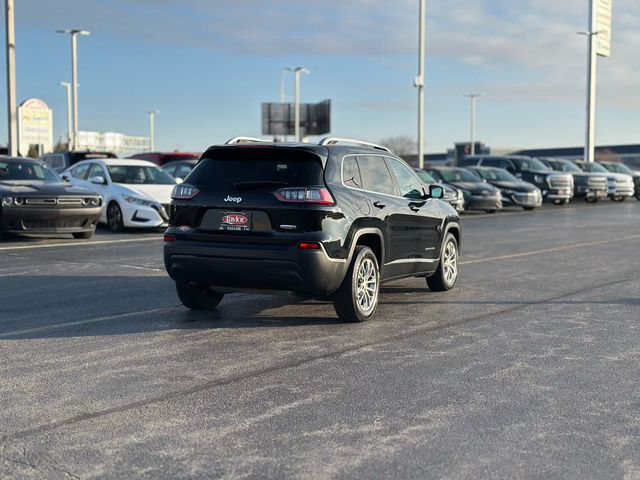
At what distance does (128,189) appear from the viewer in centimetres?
1852

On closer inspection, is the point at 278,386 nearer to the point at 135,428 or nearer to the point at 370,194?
the point at 135,428

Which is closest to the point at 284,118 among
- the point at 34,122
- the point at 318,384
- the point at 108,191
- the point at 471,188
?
the point at 34,122

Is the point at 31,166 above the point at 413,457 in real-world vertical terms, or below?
above

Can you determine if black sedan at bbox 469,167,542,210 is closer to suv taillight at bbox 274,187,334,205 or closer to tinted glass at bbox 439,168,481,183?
tinted glass at bbox 439,168,481,183

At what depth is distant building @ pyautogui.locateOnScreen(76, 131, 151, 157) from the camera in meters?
105

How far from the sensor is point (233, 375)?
585 cm

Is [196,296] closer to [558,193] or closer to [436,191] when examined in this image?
[436,191]

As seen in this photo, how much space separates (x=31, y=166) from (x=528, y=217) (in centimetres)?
1488

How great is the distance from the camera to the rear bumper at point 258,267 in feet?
24.0

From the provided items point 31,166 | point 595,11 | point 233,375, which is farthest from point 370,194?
point 595,11

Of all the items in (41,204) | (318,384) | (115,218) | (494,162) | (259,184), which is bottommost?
(318,384)

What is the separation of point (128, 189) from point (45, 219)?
346 cm

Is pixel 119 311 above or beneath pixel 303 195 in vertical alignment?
beneath

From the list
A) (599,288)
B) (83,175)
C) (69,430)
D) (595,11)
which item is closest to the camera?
(69,430)
